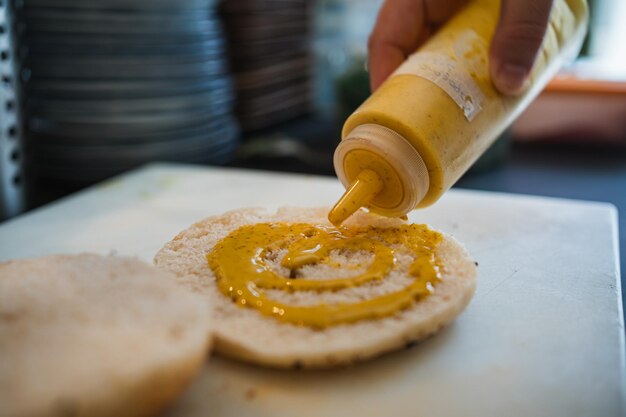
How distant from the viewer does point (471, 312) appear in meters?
1.23

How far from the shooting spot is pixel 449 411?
37.0 inches

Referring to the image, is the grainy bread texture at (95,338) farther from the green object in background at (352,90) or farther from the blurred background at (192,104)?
the green object in background at (352,90)

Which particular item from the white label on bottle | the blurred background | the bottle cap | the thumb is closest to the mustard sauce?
the bottle cap

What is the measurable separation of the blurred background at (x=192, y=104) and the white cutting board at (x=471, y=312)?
0.32 metres

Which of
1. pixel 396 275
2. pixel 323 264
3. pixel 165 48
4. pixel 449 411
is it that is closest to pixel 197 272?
pixel 323 264

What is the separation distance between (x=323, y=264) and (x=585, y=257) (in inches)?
28.8

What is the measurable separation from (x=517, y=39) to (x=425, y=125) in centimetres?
34

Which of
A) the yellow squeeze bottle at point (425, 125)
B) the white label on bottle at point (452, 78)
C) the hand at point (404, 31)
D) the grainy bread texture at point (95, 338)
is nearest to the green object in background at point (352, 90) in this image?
the hand at point (404, 31)

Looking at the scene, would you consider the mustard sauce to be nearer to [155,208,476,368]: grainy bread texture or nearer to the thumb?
[155,208,476,368]: grainy bread texture

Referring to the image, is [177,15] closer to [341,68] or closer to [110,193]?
[110,193]

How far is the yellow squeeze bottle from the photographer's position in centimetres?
126

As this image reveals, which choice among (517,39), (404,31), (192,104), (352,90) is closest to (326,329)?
(517,39)

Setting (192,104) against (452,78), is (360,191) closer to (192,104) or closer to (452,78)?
(452,78)

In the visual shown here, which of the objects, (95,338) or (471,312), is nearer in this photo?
(95,338)
